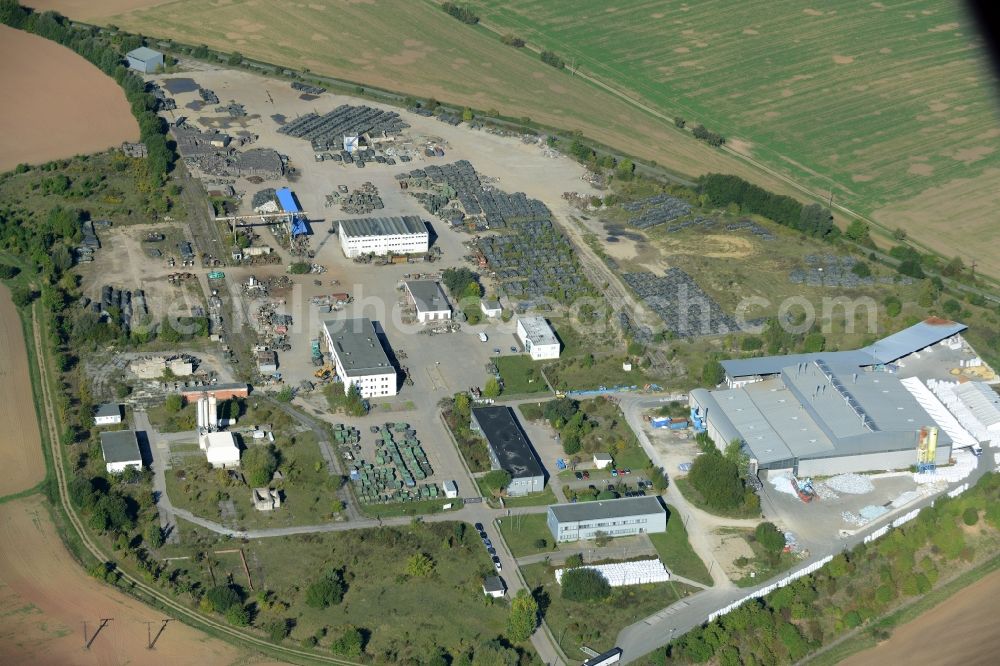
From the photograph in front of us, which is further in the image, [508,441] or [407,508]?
[508,441]

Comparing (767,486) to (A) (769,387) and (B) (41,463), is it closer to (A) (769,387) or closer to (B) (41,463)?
(A) (769,387)

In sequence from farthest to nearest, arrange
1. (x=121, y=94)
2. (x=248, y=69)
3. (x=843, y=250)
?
1. (x=248, y=69)
2. (x=121, y=94)
3. (x=843, y=250)

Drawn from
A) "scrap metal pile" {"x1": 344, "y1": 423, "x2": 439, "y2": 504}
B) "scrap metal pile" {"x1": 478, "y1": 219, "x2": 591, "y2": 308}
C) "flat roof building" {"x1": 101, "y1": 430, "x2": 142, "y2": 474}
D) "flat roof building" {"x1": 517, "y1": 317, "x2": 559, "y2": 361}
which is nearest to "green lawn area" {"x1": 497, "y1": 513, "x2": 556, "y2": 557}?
"scrap metal pile" {"x1": 344, "y1": 423, "x2": 439, "y2": 504}

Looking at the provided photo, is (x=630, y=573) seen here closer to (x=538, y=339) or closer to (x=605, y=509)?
(x=605, y=509)

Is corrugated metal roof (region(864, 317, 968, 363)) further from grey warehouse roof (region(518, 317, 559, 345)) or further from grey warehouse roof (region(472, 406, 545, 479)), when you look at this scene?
grey warehouse roof (region(472, 406, 545, 479))

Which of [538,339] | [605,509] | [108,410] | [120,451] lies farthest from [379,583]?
[538,339]

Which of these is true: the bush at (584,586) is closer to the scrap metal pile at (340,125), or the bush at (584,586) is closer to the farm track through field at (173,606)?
the farm track through field at (173,606)

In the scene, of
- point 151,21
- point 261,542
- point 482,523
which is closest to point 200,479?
point 261,542
